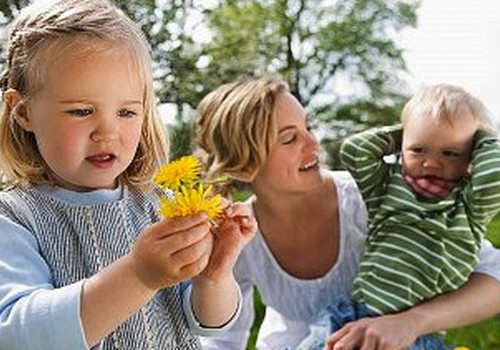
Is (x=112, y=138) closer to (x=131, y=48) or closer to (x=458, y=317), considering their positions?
(x=131, y=48)

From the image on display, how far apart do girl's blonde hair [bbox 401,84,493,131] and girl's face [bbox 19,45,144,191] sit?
97 cm

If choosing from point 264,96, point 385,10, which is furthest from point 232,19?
point 264,96

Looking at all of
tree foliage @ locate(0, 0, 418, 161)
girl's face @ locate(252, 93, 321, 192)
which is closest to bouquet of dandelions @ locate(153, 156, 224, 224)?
girl's face @ locate(252, 93, 321, 192)

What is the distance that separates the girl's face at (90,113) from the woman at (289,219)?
2.95 ft

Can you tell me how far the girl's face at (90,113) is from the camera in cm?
129

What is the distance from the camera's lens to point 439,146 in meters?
2.12

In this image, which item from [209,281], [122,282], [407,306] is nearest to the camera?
[122,282]

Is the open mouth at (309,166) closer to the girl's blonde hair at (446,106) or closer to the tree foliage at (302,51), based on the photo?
the girl's blonde hair at (446,106)

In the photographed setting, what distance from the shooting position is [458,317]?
2.13 m

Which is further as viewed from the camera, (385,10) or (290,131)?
(385,10)

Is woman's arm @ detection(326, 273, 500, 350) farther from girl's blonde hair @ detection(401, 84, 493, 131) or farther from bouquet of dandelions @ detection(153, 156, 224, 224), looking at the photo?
bouquet of dandelions @ detection(153, 156, 224, 224)

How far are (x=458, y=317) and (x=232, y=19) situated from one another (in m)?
12.4

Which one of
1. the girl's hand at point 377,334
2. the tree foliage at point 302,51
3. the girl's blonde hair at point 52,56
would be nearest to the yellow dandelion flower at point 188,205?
the girl's blonde hair at point 52,56

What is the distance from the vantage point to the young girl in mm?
1195
